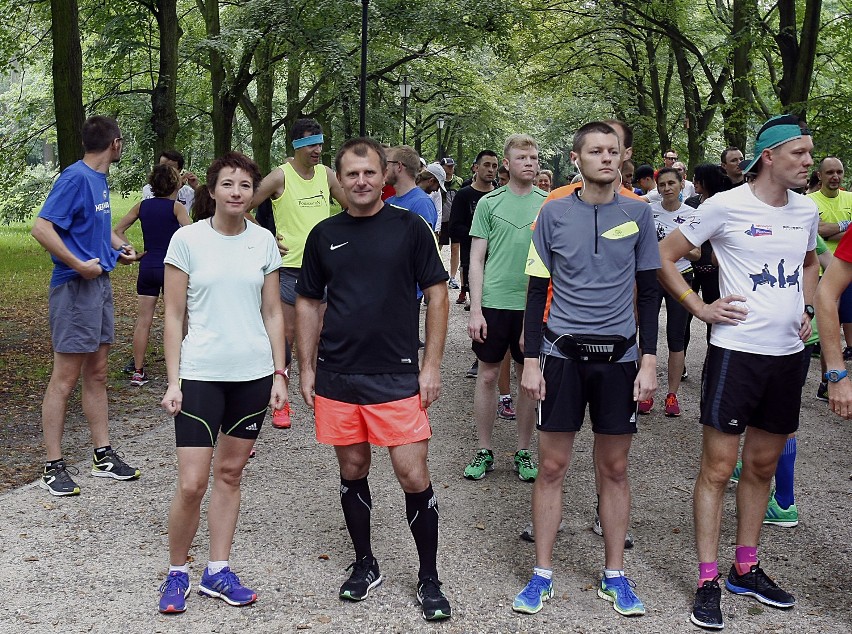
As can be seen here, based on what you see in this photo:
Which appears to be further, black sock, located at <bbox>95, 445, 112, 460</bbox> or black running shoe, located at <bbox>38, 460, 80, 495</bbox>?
black sock, located at <bbox>95, 445, 112, 460</bbox>

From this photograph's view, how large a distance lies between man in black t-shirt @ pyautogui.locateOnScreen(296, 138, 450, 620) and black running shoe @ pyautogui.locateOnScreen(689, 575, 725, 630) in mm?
1128

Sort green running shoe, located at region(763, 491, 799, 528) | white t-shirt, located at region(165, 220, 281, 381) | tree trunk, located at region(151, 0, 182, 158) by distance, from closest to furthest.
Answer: white t-shirt, located at region(165, 220, 281, 381), green running shoe, located at region(763, 491, 799, 528), tree trunk, located at region(151, 0, 182, 158)

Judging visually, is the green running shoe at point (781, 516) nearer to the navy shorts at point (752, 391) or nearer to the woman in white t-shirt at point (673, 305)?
the navy shorts at point (752, 391)

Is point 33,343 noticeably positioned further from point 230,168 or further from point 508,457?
point 230,168

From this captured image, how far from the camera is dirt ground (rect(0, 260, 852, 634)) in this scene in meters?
4.57

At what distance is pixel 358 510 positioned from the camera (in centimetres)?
480

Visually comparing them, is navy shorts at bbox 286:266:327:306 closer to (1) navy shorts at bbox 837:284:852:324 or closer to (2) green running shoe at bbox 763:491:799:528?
(2) green running shoe at bbox 763:491:799:528

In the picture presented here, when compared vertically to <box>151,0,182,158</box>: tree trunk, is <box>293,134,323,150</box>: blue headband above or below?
below

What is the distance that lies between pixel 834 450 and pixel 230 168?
527 centimetres

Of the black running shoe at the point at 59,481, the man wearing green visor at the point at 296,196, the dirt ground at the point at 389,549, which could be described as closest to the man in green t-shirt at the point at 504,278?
the dirt ground at the point at 389,549

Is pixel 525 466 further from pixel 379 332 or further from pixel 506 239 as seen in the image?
pixel 379 332

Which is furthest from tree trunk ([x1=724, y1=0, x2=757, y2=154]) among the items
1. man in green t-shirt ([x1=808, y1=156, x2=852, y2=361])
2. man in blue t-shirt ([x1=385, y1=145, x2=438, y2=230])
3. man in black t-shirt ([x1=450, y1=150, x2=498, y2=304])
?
man in blue t-shirt ([x1=385, y1=145, x2=438, y2=230])

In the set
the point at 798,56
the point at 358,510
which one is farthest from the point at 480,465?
the point at 798,56

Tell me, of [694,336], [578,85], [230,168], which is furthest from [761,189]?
[578,85]
